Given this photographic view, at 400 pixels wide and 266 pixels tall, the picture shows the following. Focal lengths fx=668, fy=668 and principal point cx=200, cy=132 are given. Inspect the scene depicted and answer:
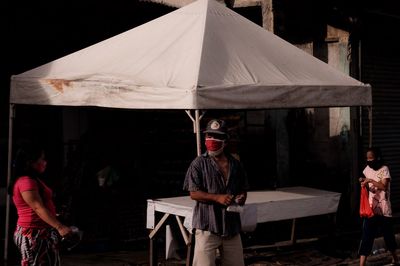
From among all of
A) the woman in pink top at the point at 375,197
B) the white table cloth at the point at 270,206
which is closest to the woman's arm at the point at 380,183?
the woman in pink top at the point at 375,197

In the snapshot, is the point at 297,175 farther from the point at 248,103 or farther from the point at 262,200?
the point at 248,103

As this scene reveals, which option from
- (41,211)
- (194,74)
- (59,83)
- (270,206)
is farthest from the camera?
(270,206)

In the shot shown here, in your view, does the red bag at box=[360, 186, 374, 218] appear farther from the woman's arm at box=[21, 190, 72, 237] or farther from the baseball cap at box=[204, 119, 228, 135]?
the woman's arm at box=[21, 190, 72, 237]

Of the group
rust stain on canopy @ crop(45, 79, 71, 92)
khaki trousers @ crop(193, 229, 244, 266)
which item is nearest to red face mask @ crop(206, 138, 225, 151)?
khaki trousers @ crop(193, 229, 244, 266)

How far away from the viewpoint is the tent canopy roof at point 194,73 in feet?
21.4

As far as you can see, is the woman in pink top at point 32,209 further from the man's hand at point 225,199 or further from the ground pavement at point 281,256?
the ground pavement at point 281,256

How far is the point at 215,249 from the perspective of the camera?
19.1ft

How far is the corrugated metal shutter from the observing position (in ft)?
41.2

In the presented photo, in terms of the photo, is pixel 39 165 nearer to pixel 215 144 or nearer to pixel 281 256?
pixel 215 144

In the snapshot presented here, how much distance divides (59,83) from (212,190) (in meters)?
2.37

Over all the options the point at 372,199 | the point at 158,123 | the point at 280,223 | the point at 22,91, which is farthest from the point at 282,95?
the point at 158,123

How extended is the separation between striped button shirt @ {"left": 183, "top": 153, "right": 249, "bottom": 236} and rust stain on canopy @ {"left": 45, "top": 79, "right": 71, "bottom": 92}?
202 cm

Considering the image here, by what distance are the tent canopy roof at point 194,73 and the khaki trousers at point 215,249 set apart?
1.22 m

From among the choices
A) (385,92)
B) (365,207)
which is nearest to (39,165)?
(365,207)
